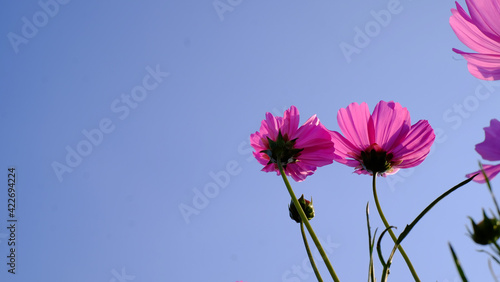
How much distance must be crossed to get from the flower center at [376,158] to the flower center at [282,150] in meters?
0.11

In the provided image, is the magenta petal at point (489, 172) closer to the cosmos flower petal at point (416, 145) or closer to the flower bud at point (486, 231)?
the flower bud at point (486, 231)

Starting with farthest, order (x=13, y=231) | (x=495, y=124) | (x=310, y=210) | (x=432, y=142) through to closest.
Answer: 1. (x=13, y=231)
2. (x=310, y=210)
3. (x=432, y=142)
4. (x=495, y=124)

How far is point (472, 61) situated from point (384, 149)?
0.80 ft

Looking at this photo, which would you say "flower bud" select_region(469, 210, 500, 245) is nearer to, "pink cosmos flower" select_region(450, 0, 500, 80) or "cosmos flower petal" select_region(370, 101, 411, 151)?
"pink cosmos flower" select_region(450, 0, 500, 80)

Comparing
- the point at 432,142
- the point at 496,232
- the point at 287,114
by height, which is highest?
the point at 287,114

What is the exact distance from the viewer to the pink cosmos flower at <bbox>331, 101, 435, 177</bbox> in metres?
0.65

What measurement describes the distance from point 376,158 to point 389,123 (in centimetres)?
6

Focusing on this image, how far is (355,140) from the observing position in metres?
0.68

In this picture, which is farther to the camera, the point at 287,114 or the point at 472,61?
the point at 287,114

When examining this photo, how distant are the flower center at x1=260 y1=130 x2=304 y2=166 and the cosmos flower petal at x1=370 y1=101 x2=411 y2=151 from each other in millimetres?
128

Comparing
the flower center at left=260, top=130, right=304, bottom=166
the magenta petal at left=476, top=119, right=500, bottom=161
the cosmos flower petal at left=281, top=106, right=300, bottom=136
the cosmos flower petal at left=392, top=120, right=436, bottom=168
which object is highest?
the cosmos flower petal at left=281, top=106, right=300, bottom=136

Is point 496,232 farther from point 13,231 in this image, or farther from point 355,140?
point 13,231

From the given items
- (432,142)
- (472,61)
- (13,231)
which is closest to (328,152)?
(432,142)

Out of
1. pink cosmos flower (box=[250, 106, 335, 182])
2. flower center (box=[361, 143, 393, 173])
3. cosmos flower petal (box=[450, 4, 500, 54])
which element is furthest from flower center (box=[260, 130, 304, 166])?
cosmos flower petal (box=[450, 4, 500, 54])
